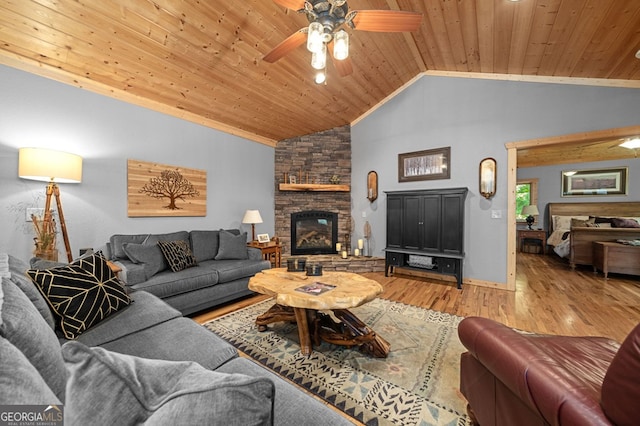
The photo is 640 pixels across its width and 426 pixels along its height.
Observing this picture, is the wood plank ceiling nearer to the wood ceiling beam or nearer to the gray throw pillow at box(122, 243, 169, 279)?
the wood ceiling beam

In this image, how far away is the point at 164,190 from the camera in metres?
3.62

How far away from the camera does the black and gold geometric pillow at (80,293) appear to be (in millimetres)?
1416

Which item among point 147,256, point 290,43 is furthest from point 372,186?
point 147,256

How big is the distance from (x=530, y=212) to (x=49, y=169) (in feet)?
30.3

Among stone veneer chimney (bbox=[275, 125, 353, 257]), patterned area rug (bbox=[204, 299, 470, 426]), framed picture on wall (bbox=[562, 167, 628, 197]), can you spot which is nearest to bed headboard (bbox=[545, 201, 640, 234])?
framed picture on wall (bbox=[562, 167, 628, 197])

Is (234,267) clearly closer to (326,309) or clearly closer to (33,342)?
(326,309)

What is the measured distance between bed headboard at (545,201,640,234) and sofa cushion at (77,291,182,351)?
8.79 metres

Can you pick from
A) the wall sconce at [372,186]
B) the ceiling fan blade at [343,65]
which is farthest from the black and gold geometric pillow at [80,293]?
the wall sconce at [372,186]

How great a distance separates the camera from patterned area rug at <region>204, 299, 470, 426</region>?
1487mm

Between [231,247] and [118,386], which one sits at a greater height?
[118,386]

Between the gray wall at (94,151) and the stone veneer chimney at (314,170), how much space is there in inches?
43.9

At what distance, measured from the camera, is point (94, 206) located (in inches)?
119

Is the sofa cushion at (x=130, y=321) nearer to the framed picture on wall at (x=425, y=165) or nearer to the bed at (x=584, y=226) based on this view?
the framed picture on wall at (x=425, y=165)

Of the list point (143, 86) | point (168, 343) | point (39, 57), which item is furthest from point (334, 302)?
point (39, 57)
